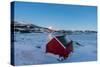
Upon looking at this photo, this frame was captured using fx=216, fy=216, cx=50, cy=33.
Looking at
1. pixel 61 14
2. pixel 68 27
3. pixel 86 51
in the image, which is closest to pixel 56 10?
pixel 61 14

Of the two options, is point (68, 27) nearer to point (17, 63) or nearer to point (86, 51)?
point (86, 51)

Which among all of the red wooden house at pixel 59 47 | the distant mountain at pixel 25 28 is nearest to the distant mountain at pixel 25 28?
the distant mountain at pixel 25 28

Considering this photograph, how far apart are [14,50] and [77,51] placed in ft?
1.90

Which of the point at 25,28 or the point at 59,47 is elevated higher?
the point at 25,28

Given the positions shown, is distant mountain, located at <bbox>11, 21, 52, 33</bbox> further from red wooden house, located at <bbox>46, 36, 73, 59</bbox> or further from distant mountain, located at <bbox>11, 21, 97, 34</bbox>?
red wooden house, located at <bbox>46, 36, 73, 59</bbox>

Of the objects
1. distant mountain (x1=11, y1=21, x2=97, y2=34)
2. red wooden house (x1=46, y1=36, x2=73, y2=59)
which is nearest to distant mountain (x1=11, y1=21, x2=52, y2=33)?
distant mountain (x1=11, y1=21, x2=97, y2=34)

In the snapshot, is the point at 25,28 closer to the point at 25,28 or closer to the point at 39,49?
the point at 25,28

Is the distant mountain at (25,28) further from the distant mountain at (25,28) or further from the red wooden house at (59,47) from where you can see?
the red wooden house at (59,47)

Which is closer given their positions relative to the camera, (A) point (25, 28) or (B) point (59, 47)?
(A) point (25, 28)

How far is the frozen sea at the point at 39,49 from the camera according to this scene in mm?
1737

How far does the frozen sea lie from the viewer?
1.74m

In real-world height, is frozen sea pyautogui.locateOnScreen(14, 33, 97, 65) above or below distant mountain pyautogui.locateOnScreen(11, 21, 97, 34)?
below

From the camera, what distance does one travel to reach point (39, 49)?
1806 millimetres

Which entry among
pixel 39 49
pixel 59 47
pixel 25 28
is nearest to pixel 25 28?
pixel 25 28
